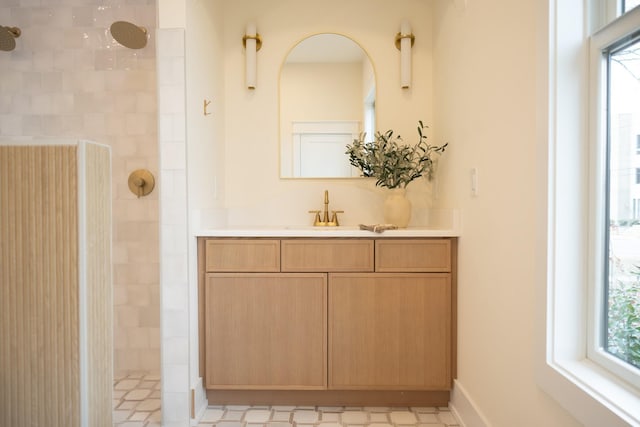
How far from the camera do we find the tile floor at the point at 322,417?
7.40 ft

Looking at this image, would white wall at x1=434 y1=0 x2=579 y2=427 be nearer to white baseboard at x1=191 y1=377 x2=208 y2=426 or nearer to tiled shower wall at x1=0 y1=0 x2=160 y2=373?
white baseboard at x1=191 y1=377 x2=208 y2=426

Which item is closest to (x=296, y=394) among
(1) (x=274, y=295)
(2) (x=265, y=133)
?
(1) (x=274, y=295)

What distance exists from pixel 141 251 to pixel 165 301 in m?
0.74

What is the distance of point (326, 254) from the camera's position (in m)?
2.38

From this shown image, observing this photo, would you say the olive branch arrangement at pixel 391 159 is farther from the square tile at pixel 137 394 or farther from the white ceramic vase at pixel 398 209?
the square tile at pixel 137 394

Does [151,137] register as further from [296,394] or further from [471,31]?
[471,31]

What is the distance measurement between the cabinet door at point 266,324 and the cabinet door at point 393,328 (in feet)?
0.34

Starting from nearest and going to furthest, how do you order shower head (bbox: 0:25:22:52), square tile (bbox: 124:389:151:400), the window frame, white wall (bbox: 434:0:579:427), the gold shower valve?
the window frame → white wall (bbox: 434:0:579:427) → square tile (bbox: 124:389:151:400) → shower head (bbox: 0:25:22:52) → the gold shower valve

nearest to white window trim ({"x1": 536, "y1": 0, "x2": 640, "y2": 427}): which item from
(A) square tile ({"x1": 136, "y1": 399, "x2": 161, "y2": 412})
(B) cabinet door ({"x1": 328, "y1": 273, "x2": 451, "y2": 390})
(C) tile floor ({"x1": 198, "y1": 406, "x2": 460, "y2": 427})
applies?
(B) cabinet door ({"x1": 328, "y1": 273, "x2": 451, "y2": 390})

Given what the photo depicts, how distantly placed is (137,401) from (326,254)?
133cm

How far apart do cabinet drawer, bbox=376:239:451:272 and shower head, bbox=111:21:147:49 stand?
1.72 meters

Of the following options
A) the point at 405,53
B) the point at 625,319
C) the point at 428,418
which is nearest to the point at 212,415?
the point at 428,418

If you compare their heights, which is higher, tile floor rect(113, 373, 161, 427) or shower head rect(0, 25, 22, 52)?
shower head rect(0, 25, 22, 52)

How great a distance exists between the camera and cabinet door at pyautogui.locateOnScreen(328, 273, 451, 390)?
2355mm
